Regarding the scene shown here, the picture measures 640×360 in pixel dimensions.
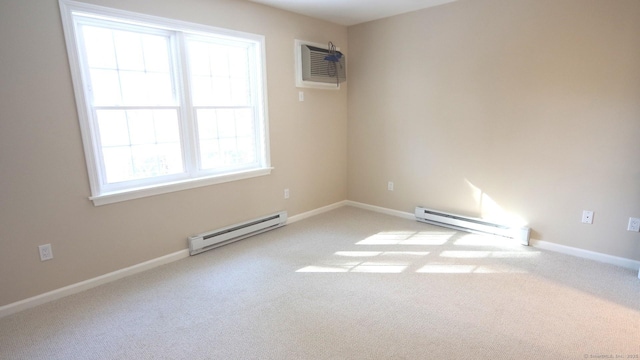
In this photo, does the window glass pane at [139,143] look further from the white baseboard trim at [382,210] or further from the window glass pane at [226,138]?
the white baseboard trim at [382,210]

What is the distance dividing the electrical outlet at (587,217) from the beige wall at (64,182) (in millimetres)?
3130

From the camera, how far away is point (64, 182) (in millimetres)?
2383

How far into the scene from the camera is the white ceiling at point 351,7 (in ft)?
10.9

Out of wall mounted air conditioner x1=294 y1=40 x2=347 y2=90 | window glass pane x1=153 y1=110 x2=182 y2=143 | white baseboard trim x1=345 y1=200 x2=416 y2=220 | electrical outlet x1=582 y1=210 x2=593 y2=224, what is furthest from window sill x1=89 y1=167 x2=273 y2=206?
electrical outlet x1=582 y1=210 x2=593 y2=224

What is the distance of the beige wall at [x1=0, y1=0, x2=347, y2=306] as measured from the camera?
215cm

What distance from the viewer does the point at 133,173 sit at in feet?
9.16

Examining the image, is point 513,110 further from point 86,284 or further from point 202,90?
point 86,284

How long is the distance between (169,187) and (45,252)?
0.97 meters

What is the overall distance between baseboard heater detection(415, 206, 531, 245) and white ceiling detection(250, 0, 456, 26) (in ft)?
7.54

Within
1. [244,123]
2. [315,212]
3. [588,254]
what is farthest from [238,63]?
[588,254]

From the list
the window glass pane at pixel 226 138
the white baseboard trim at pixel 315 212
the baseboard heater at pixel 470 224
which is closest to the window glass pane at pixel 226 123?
the window glass pane at pixel 226 138

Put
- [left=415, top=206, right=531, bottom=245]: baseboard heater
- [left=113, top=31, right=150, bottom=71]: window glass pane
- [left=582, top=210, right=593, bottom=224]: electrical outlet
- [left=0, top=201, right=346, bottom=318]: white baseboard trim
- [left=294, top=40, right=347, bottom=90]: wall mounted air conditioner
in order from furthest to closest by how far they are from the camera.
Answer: [left=294, top=40, right=347, bottom=90]: wall mounted air conditioner → [left=415, top=206, right=531, bottom=245]: baseboard heater → [left=582, top=210, right=593, bottom=224]: electrical outlet → [left=113, top=31, right=150, bottom=71]: window glass pane → [left=0, top=201, right=346, bottom=318]: white baseboard trim

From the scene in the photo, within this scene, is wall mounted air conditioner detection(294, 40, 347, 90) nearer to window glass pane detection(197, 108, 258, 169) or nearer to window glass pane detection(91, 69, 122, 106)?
window glass pane detection(197, 108, 258, 169)

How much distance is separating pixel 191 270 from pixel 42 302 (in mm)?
1028
